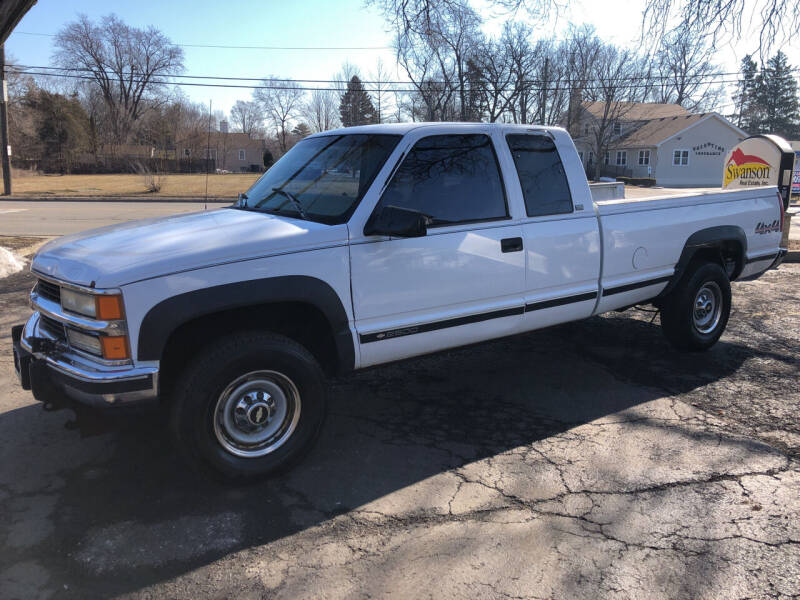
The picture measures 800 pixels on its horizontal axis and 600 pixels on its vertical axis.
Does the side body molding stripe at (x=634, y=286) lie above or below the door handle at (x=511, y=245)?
below

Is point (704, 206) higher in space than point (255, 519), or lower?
higher

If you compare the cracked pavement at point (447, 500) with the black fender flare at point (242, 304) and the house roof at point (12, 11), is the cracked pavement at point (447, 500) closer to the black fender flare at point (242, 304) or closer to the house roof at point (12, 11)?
the black fender flare at point (242, 304)

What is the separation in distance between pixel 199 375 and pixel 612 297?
3348 millimetres

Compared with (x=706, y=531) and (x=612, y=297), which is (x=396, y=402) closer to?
(x=612, y=297)

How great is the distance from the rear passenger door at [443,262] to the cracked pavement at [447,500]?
751 millimetres

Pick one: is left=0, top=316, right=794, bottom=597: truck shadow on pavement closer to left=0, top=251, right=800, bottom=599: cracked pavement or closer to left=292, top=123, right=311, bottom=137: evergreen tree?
left=0, top=251, right=800, bottom=599: cracked pavement

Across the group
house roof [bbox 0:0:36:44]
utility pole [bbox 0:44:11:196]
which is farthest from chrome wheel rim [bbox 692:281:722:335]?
utility pole [bbox 0:44:11:196]

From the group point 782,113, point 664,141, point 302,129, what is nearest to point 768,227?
point 664,141

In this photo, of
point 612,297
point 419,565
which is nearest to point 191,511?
point 419,565

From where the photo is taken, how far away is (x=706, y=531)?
3.15m

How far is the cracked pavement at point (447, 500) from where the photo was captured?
A: 279 centimetres

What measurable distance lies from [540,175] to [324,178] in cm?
162

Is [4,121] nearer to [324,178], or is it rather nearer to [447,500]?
[324,178]

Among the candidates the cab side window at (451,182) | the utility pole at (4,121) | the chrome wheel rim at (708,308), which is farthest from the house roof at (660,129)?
the cab side window at (451,182)
